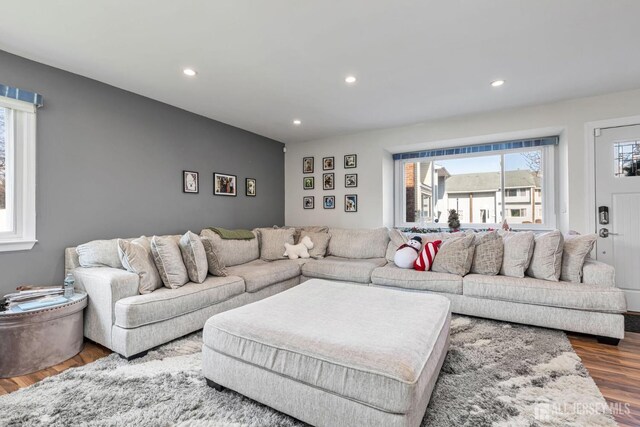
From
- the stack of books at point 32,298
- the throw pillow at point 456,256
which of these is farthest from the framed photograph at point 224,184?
the throw pillow at point 456,256

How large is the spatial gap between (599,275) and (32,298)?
464 cm

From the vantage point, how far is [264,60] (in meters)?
2.53

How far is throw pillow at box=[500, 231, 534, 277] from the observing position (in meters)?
2.95

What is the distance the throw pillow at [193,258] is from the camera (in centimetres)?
275

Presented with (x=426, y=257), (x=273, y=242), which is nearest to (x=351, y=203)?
(x=273, y=242)

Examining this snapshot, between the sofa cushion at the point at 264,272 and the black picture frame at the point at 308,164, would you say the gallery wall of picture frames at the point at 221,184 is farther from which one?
the sofa cushion at the point at 264,272

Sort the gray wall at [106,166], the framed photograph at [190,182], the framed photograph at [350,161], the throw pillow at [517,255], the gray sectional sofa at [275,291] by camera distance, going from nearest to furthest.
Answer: the gray sectional sofa at [275,291] < the gray wall at [106,166] < the throw pillow at [517,255] < the framed photograph at [190,182] < the framed photograph at [350,161]

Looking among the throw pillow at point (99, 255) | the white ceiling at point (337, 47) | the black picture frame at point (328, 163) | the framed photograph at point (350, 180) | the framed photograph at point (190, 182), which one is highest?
the white ceiling at point (337, 47)

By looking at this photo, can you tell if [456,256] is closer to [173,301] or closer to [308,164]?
[173,301]

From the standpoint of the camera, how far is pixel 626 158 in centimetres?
325

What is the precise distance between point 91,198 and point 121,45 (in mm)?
1452

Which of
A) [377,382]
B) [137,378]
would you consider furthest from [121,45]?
[377,382]

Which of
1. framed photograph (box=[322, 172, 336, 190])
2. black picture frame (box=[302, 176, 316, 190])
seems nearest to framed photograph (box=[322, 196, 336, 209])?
framed photograph (box=[322, 172, 336, 190])

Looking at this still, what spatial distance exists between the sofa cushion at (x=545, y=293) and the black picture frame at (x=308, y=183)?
9.58ft
